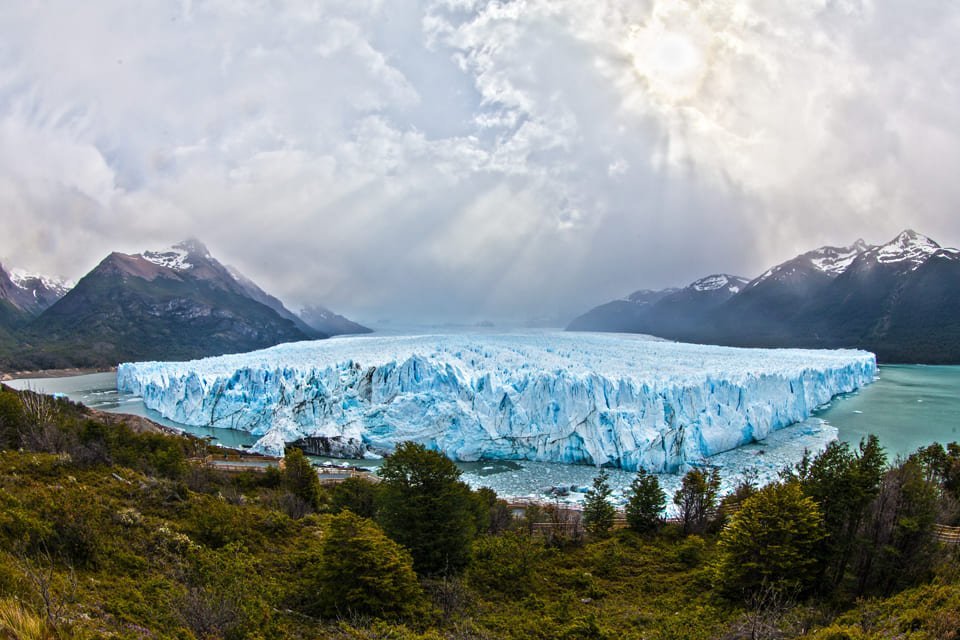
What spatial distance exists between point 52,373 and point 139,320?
30.8m

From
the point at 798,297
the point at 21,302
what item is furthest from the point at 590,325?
the point at 21,302

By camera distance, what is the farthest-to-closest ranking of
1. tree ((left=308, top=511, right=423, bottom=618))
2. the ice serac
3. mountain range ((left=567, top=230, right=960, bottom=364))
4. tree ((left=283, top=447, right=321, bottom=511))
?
mountain range ((left=567, top=230, right=960, bottom=364)), the ice serac, tree ((left=283, top=447, right=321, bottom=511)), tree ((left=308, top=511, right=423, bottom=618))

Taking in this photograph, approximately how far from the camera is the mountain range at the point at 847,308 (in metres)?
85.7

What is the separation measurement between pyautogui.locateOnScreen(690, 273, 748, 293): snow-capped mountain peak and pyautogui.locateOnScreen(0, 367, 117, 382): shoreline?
170 m

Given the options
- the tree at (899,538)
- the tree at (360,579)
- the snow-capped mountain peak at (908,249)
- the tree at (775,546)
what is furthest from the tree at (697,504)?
the snow-capped mountain peak at (908,249)

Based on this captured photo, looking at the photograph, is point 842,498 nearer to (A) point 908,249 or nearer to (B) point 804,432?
(B) point 804,432

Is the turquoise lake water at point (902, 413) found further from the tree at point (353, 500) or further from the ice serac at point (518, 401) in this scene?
the tree at point (353, 500)

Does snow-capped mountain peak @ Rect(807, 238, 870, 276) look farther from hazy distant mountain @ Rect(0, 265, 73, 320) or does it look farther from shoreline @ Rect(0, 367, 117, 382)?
hazy distant mountain @ Rect(0, 265, 73, 320)

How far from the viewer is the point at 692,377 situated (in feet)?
92.3

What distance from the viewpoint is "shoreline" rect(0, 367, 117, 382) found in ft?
232

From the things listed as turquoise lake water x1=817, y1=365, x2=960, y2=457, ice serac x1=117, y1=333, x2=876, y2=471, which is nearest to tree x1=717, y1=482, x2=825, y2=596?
ice serac x1=117, y1=333, x2=876, y2=471

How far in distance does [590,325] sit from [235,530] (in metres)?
158

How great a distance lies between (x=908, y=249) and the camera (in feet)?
370

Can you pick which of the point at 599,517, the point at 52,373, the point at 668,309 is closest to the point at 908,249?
the point at 668,309
